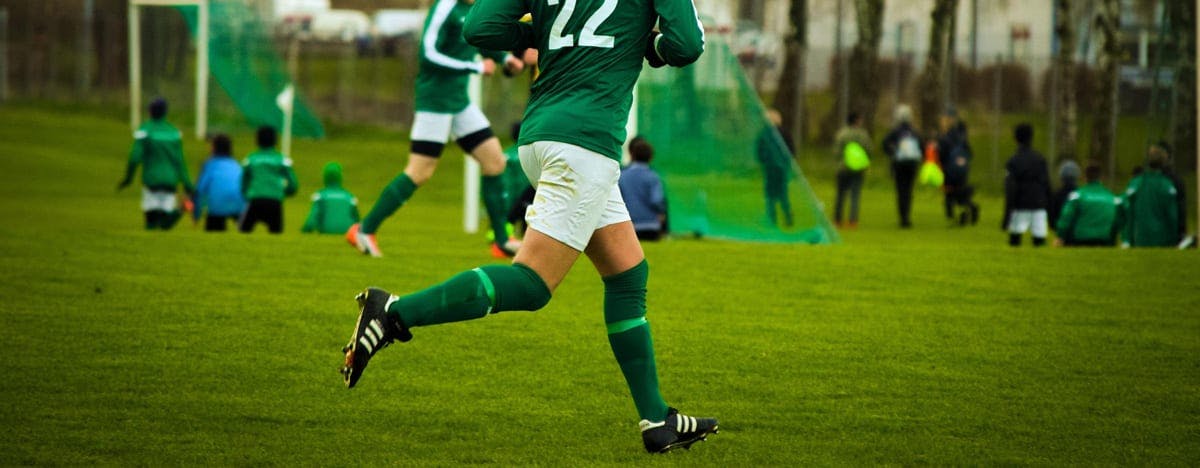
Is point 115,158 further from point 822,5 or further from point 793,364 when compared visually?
point 793,364

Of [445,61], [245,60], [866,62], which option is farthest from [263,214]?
[866,62]

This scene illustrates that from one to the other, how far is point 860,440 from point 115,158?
3225 centimetres

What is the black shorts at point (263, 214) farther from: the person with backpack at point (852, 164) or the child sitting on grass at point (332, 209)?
the person with backpack at point (852, 164)

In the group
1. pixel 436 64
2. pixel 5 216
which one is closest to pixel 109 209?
pixel 5 216

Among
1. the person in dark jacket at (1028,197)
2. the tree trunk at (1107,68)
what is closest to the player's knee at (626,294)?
the person in dark jacket at (1028,197)

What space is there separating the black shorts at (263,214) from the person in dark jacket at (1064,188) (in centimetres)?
1039

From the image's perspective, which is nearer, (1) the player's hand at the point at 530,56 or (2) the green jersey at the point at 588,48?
(2) the green jersey at the point at 588,48

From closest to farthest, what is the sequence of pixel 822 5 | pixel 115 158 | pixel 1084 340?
pixel 1084 340
pixel 115 158
pixel 822 5

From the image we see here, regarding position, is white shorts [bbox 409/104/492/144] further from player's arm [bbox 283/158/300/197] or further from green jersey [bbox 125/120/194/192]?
green jersey [bbox 125/120/194/192]

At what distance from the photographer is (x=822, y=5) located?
48.0m

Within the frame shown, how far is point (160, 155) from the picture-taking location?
1717 centimetres

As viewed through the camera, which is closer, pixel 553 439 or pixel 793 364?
pixel 553 439

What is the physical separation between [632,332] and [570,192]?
2.09ft

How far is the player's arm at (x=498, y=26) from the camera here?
18.1 ft
